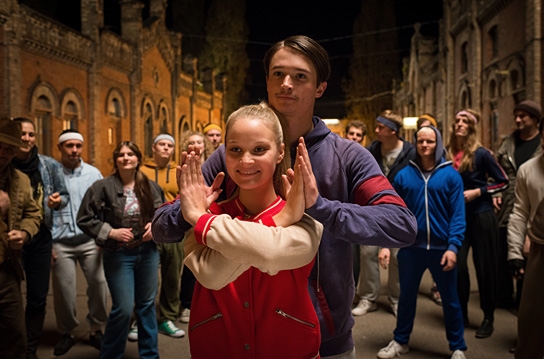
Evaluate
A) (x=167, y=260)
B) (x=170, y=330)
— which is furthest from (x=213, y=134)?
(x=170, y=330)

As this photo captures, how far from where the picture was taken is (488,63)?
728 inches

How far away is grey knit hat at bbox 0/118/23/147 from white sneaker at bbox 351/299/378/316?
463 cm

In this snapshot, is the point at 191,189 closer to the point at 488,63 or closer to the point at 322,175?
the point at 322,175

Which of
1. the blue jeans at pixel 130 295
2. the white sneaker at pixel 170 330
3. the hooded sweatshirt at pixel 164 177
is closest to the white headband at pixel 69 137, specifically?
the hooded sweatshirt at pixel 164 177

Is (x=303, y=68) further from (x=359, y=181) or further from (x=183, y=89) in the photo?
(x=183, y=89)

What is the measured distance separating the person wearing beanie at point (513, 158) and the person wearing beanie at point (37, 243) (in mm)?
5430

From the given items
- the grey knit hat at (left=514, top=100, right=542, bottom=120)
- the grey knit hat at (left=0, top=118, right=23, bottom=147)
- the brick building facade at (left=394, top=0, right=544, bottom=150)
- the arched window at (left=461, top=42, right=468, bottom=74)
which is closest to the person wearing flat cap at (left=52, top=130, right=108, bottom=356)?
the grey knit hat at (left=0, top=118, right=23, bottom=147)

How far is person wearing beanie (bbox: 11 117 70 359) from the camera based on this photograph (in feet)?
16.8

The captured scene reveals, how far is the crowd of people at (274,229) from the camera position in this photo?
197 centimetres

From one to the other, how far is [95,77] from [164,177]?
44.2 ft

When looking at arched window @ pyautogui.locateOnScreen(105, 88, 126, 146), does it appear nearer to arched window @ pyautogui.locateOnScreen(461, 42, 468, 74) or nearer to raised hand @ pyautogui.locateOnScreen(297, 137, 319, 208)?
arched window @ pyautogui.locateOnScreen(461, 42, 468, 74)

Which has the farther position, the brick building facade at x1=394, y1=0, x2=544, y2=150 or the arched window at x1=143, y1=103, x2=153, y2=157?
the arched window at x1=143, y1=103, x2=153, y2=157

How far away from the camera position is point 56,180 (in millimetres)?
5410

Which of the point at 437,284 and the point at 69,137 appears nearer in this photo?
the point at 437,284
